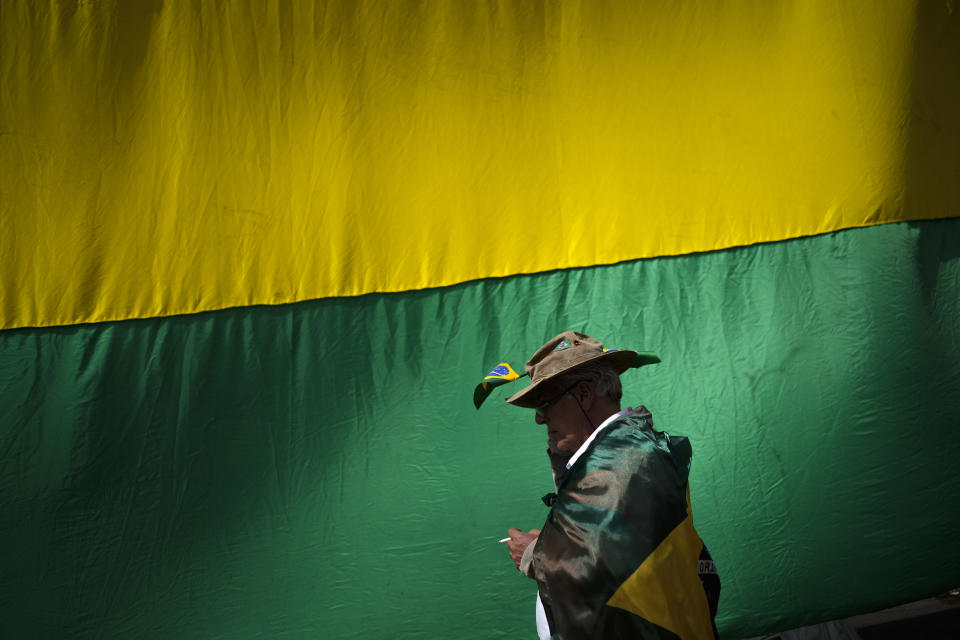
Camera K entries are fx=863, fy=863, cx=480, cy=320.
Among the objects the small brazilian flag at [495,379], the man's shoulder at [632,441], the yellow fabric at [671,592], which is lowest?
the yellow fabric at [671,592]

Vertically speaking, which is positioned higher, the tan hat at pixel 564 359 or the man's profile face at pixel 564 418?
the tan hat at pixel 564 359

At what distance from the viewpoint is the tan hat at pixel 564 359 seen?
2262mm

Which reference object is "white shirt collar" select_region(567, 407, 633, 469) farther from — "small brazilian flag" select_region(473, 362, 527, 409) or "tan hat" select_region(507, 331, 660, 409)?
"small brazilian flag" select_region(473, 362, 527, 409)

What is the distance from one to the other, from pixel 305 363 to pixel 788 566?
197cm

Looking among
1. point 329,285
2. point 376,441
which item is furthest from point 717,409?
point 329,285

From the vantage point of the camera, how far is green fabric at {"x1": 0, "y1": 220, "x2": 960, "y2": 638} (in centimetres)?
296

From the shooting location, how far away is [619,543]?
200 cm

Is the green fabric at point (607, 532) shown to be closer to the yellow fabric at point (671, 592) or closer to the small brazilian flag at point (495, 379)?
the yellow fabric at point (671, 592)

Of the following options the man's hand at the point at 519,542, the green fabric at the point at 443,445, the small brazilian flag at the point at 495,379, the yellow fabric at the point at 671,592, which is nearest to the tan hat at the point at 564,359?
the small brazilian flag at the point at 495,379

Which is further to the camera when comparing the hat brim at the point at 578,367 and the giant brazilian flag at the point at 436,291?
the giant brazilian flag at the point at 436,291

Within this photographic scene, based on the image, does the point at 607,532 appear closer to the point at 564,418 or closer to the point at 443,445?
the point at 564,418

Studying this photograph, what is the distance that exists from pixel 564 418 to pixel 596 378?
14 centimetres

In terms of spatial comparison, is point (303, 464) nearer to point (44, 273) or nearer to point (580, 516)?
point (44, 273)

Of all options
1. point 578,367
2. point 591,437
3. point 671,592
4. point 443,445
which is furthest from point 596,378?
point 443,445
